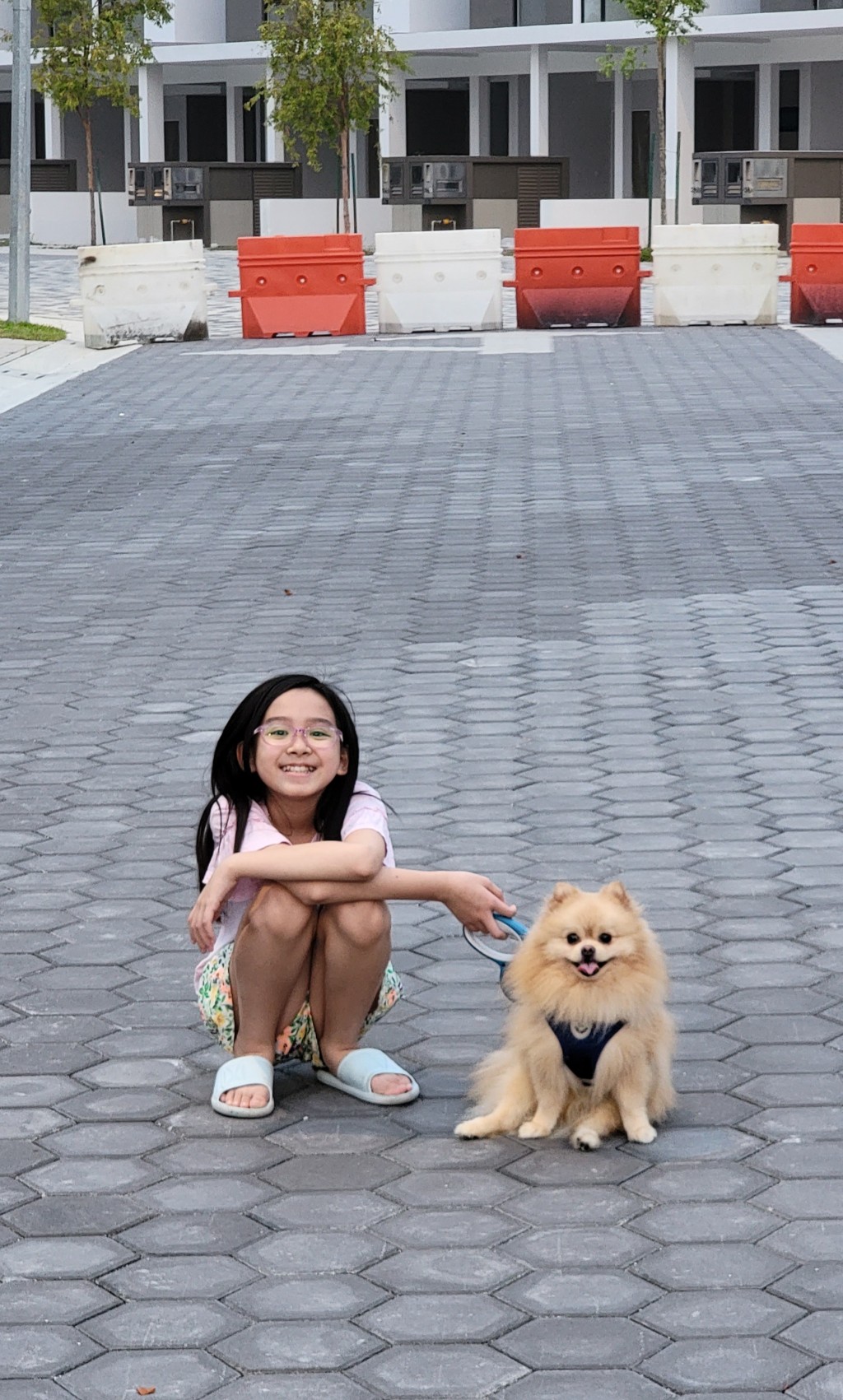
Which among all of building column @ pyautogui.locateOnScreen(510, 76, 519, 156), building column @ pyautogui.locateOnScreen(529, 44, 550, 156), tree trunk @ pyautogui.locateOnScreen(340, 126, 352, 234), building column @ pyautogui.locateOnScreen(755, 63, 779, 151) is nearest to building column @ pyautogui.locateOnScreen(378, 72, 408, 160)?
tree trunk @ pyautogui.locateOnScreen(340, 126, 352, 234)

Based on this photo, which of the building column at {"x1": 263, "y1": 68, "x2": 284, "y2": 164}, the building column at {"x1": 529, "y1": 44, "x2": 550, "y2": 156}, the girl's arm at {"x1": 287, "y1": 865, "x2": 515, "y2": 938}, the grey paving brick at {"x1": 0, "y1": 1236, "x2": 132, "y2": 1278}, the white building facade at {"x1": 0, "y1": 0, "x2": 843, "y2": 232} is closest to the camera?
the grey paving brick at {"x1": 0, "y1": 1236, "x2": 132, "y2": 1278}

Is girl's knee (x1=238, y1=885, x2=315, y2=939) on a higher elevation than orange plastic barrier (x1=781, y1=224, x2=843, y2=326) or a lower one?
lower

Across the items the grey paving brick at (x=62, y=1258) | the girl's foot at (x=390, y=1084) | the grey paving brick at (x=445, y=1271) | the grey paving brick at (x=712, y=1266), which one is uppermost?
the girl's foot at (x=390, y=1084)

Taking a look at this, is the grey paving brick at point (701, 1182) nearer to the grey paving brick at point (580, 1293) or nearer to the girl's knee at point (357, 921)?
the grey paving brick at point (580, 1293)

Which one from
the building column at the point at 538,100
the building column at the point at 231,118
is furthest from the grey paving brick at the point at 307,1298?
the building column at the point at 231,118

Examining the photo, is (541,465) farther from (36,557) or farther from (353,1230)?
(353,1230)

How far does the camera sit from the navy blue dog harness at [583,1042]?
411cm

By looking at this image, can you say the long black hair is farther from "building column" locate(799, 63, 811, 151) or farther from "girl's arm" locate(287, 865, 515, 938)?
"building column" locate(799, 63, 811, 151)

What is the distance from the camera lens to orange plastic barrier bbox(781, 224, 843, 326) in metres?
24.2

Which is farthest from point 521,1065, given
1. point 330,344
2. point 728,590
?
point 330,344

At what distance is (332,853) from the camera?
4.36 m

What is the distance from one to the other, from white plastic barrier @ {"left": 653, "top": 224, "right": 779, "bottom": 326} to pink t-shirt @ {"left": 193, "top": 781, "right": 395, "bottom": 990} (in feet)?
66.3

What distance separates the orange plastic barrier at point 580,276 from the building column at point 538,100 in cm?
A: 2247

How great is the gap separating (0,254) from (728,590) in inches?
1424
